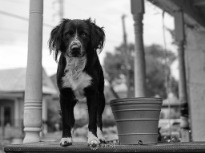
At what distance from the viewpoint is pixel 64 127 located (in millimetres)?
3131

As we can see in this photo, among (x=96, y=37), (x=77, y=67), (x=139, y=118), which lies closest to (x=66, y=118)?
(x=77, y=67)

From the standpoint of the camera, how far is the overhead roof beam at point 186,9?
676 cm

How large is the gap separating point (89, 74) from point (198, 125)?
534 centimetres

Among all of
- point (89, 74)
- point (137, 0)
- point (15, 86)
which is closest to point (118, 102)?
point (89, 74)

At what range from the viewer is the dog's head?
9.58 ft

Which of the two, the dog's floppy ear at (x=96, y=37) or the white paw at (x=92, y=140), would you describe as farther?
the dog's floppy ear at (x=96, y=37)

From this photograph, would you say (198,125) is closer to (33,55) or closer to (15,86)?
(33,55)

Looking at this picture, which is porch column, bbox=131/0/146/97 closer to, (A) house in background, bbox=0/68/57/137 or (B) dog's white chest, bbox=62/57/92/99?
(B) dog's white chest, bbox=62/57/92/99

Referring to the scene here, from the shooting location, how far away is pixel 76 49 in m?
2.88

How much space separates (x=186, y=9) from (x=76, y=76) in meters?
4.82

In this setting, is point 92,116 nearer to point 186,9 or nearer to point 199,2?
point 186,9

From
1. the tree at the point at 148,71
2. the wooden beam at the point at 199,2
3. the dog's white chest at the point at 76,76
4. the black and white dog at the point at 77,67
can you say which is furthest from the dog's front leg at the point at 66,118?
the tree at the point at 148,71

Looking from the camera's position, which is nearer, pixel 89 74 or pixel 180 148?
pixel 180 148

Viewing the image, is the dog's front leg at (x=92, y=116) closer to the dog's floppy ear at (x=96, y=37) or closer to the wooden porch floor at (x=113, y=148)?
the wooden porch floor at (x=113, y=148)
